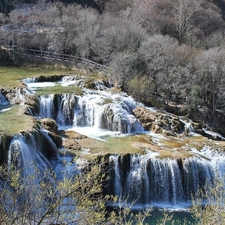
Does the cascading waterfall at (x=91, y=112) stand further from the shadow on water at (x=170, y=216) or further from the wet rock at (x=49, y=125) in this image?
the shadow on water at (x=170, y=216)

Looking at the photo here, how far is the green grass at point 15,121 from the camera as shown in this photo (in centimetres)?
2010

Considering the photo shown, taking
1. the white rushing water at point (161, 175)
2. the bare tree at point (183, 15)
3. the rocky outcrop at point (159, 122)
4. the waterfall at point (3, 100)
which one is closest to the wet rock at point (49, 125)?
the white rushing water at point (161, 175)

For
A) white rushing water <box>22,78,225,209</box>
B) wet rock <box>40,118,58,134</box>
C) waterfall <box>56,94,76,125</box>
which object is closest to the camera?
white rushing water <box>22,78,225,209</box>

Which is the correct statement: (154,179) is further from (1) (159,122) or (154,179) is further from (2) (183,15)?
(2) (183,15)

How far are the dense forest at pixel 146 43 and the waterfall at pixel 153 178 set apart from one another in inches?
423

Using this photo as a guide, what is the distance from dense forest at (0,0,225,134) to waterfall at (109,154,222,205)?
35.3 ft

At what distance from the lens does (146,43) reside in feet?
119

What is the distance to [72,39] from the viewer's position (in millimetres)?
43031

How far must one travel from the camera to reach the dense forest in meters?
33.2

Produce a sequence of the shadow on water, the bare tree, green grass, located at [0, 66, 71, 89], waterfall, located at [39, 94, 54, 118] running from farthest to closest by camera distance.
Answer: the bare tree, green grass, located at [0, 66, 71, 89], waterfall, located at [39, 94, 54, 118], the shadow on water

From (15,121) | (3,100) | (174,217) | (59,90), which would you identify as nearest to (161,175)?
(174,217)

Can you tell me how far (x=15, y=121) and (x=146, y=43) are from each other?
62.5ft

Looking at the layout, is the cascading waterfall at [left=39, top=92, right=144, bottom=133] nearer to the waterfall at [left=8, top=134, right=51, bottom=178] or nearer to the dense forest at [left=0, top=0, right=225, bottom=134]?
the dense forest at [left=0, top=0, right=225, bottom=134]

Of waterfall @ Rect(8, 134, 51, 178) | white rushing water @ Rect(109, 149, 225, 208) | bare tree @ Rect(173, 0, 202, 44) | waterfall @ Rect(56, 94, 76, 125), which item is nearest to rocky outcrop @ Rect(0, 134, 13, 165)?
waterfall @ Rect(8, 134, 51, 178)
